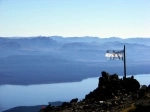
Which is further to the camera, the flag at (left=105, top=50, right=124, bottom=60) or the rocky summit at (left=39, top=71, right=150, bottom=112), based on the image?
the flag at (left=105, top=50, right=124, bottom=60)

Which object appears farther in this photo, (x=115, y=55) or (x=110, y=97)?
(x=115, y=55)

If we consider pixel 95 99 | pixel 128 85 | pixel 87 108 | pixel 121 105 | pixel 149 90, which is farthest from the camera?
pixel 128 85

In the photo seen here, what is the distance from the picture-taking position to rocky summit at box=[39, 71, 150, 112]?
2302 centimetres

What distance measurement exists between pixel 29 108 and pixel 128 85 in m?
163

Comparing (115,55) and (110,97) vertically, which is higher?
(115,55)

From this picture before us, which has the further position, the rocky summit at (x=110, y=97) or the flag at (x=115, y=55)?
the flag at (x=115, y=55)

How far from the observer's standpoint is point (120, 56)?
4181 cm

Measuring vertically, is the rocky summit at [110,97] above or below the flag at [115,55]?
below

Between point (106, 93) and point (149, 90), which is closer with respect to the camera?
point (149, 90)

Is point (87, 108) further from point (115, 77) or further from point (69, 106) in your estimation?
point (115, 77)

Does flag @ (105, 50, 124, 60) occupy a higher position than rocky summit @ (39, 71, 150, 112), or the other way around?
flag @ (105, 50, 124, 60)

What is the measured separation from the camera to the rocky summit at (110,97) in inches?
906

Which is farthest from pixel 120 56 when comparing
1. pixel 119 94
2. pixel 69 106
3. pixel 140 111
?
pixel 140 111

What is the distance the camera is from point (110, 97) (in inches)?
1092
